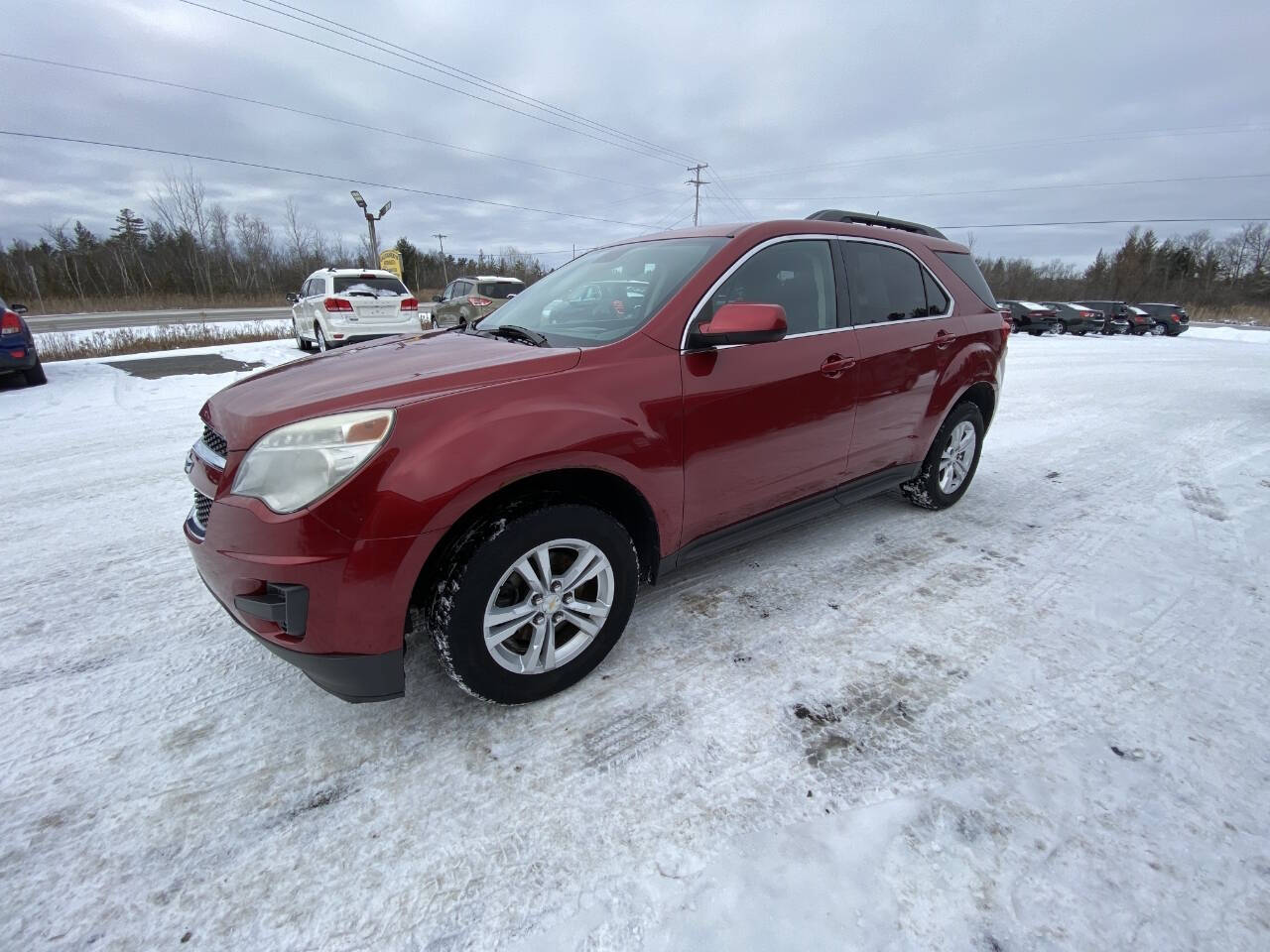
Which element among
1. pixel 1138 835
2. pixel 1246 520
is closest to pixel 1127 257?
pixel 1246 520

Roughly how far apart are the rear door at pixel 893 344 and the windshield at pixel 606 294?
989 millimetres

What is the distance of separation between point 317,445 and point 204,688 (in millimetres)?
1227

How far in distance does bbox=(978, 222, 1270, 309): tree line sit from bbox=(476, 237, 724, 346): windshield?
190 ft

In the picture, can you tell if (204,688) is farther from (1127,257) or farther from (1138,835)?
(1127,257)

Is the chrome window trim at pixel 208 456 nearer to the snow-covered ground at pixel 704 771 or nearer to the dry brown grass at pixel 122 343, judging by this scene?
the snow-covered ground at pixel 704 771

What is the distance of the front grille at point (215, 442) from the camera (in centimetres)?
198

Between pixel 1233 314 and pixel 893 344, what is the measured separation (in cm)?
6186

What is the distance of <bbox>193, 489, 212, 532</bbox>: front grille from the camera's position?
2.06m

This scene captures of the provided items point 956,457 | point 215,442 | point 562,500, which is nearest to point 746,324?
point 562,500

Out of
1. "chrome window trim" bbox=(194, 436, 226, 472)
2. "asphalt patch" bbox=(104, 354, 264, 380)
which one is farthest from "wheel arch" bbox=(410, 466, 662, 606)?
"asphalt patch" bbox=(104, 354, 264, 380)

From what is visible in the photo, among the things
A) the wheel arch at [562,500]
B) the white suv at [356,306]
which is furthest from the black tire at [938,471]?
the white suv at [356,306]

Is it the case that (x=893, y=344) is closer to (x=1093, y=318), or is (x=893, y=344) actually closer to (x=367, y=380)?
(x=367, y=380)

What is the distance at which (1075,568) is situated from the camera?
10.3 ft

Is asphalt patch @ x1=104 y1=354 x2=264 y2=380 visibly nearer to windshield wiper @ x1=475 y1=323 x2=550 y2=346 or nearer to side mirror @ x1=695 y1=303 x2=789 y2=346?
windshield wiper @ x1=475 y1=323 x2=550 y2=346
